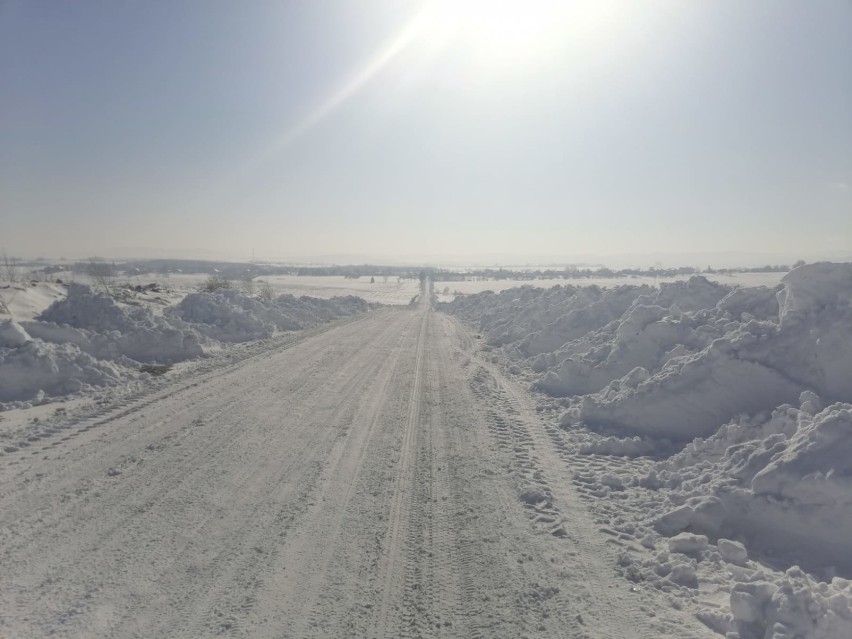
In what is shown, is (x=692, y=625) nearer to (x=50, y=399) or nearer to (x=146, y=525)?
(x=146, y=525)

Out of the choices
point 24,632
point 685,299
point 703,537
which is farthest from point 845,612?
point 685,299

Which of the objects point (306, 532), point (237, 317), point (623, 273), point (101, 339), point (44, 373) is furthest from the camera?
point (623, 273)

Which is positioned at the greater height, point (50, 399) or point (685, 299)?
point (685, 299)

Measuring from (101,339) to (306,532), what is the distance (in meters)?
11.1

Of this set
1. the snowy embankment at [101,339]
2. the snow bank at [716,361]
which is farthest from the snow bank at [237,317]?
the snow bank at [716,361]

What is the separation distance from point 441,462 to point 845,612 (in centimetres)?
433

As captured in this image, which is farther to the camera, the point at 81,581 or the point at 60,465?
the point at 60,465

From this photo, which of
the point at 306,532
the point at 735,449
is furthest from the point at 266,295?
the point at 735,449

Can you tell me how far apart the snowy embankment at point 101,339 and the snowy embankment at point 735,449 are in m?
10.1

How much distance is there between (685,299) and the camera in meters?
13.1

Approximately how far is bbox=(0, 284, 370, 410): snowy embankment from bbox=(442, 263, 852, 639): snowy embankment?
10.1 m

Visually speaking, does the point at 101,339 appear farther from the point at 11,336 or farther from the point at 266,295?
the point at 266,295

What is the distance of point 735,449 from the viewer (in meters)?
5.96

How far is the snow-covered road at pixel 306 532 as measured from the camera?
3.68 meters
